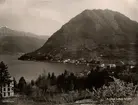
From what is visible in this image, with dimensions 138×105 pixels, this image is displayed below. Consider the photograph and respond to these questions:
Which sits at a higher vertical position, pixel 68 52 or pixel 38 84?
pixel 68 52

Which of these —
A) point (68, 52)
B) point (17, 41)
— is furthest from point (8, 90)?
point (68, 52)

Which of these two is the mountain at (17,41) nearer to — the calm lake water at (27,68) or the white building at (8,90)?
the calm lake water at (27,68)

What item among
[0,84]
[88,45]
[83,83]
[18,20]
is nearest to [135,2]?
[88,45]

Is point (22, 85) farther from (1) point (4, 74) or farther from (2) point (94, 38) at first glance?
(2) point (94, 38)

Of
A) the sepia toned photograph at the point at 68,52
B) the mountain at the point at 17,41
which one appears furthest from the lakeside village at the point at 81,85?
the mountain at the point at 17,41

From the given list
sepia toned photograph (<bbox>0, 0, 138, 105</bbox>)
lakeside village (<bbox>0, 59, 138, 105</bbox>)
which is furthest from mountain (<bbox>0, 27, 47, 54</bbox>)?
lakeside village (<bbox>0, 59, 138, 105</bbox>)

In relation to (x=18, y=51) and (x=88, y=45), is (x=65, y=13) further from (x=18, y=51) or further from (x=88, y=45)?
(x=18, y=51)

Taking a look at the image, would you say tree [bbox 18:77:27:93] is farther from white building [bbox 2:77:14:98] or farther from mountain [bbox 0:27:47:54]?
mountain [bbox 0:27:47:54]

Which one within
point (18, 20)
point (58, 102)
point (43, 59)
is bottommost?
point (58, 102)
